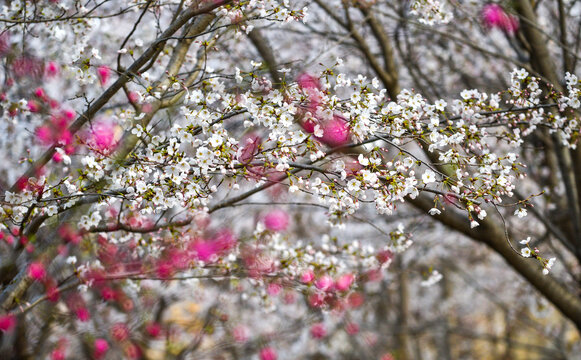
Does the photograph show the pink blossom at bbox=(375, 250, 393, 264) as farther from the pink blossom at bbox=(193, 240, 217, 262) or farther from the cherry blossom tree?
the pink blossom at bbox=(193, 240, 217, 262)

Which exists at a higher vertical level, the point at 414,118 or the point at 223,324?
the point at 414,118

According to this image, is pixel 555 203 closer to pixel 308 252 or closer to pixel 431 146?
pixel 308 252

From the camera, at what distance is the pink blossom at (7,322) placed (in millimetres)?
3352

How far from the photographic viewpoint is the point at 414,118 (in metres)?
2.91

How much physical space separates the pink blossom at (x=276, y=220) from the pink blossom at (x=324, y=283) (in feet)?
7.86

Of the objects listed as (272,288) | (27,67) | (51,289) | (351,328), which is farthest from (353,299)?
(27,67)

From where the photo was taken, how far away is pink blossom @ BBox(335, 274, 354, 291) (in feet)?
14.1

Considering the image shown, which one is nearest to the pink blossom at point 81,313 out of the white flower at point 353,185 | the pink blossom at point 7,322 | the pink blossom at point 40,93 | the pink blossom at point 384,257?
the pink blossom at point 7,322

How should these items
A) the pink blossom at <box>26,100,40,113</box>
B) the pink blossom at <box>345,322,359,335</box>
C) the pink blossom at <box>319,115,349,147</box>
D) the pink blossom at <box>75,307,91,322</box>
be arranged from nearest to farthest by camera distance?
the pink blossom at <box>319,115,349,147</box>, the pink blossom at <box>26,100,40,113</box>, the pink blossom at <box>75,307,91,322</box>, the pink blossom at <box>345,322,359,335</box>

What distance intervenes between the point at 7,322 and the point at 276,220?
407cm

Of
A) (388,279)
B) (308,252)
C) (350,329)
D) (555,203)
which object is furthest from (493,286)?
(308,252)

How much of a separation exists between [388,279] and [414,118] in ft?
20.8

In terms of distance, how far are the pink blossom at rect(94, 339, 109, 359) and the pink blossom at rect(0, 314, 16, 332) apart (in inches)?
86.5

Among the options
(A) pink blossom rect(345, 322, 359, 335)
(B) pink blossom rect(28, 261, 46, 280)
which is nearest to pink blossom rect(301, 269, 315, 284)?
(B) pink blossom rect(28, 261, 46, 280)
